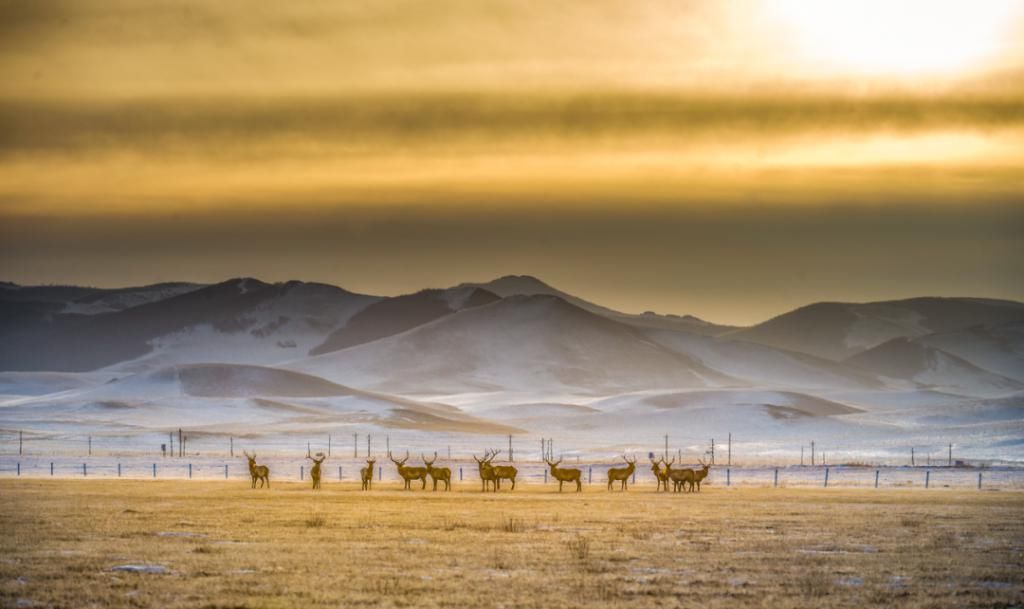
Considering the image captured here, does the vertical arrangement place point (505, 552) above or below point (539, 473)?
above

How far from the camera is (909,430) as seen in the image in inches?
5669

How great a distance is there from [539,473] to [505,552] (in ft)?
161

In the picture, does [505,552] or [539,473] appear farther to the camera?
[539,473]

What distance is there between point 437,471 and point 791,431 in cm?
9738

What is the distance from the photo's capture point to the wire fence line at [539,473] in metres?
72.8

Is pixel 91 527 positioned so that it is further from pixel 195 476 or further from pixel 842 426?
pixel 842 426

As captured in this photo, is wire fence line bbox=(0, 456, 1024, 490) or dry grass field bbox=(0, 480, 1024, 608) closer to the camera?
dry grass field bbox=(0, 480, 1024, 608)

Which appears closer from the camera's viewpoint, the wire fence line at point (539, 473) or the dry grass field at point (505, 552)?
the dry grass field at point (505, 552)

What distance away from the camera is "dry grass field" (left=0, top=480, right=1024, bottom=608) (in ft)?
89.0

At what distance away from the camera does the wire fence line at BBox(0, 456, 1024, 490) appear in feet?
239

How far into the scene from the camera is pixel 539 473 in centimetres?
8269

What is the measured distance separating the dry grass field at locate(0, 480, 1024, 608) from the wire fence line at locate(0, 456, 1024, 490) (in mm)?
19417

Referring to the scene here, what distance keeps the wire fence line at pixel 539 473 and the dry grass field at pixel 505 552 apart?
1942 cm

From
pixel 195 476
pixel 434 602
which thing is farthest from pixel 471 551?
pixel 195 476
